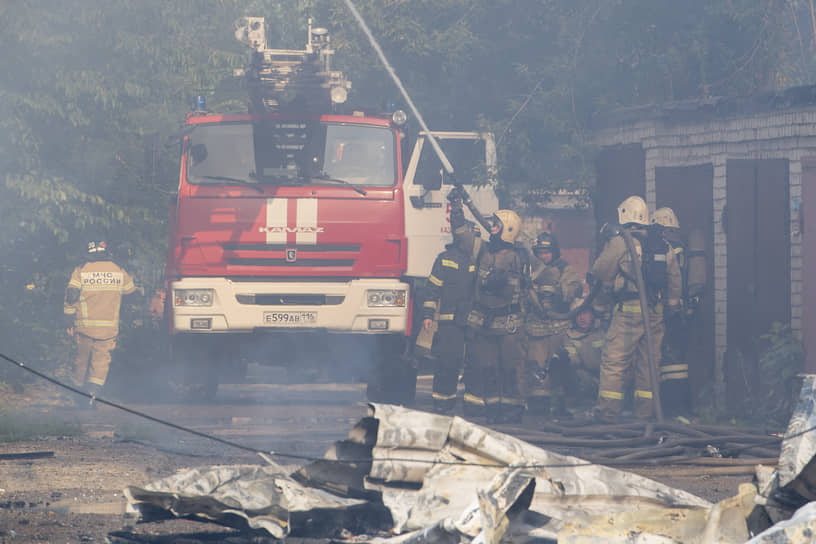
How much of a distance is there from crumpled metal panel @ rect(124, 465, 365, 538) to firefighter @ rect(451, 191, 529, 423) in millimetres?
4592

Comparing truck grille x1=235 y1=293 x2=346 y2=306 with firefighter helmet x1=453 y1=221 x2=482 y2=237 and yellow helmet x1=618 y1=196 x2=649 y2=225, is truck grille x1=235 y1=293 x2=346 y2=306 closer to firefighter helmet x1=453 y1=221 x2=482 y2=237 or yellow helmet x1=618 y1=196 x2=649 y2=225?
firefighter helmet x1=453 y1=221 x2=482 y2=237

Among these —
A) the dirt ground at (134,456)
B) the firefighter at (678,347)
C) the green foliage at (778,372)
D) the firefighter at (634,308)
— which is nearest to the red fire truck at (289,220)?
the dirt ground at (134,456)

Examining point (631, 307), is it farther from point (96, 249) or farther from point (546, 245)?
point (96, 249)

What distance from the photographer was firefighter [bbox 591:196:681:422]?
9086 millimetres

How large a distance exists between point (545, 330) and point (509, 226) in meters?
1.09

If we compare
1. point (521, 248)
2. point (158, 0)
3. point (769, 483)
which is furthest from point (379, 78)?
point (769, 483)

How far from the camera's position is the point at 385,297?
919 centimetres

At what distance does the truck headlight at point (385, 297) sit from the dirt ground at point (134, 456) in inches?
44.7

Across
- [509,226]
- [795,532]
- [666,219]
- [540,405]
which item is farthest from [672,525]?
[666,219]

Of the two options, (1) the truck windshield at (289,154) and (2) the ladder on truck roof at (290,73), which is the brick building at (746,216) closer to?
(1) the truck windshield at (289,154)

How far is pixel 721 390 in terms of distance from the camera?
10398 mm

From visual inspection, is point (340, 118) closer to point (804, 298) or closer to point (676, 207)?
point (676, 207)

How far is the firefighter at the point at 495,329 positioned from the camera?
9.45m

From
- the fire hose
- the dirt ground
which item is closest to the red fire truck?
the dirt ground
